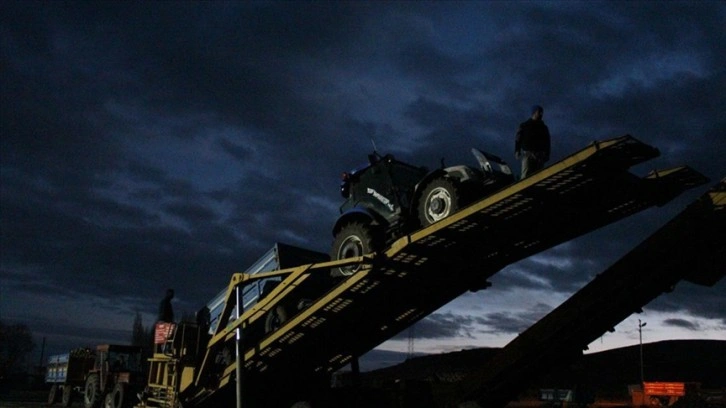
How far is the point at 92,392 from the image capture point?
15.8 meters

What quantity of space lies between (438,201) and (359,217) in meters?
1.62

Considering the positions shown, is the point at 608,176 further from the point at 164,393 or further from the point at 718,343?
the point at 718,343

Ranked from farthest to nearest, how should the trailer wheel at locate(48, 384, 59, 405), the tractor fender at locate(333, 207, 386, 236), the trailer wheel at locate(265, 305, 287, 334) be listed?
the trailer wheel at locate(48, 384, 59, 405) → the trailer wheel at locate(265, 305, 287, 334) → the tractor fender at locate(333, 207, 386, 236)

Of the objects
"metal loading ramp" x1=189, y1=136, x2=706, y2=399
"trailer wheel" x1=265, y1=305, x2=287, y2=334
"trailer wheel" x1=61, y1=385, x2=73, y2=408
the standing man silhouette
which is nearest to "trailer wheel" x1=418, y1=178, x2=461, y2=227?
"metal loading ramp" x1=189, y1=136, x2=706, y2=399

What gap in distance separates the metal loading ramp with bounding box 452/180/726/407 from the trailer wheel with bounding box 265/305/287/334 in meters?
3.10

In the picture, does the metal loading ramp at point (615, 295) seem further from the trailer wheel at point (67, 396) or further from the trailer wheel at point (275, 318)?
the trailer wheel at point (67, 396)

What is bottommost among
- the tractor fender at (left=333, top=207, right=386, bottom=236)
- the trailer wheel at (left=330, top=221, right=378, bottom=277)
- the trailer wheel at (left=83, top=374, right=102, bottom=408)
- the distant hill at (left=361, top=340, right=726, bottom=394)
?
the trailer wheel at (left=83, top=374, right=102, bottom=408)

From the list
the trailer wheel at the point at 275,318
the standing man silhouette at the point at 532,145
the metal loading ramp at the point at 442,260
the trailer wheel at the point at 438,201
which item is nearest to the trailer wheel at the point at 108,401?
the metal loading ramp at the point at 442,260

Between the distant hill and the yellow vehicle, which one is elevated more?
the distant hill

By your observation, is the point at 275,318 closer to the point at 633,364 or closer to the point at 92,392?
the point at 92,392

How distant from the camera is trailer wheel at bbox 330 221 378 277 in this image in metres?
8.52

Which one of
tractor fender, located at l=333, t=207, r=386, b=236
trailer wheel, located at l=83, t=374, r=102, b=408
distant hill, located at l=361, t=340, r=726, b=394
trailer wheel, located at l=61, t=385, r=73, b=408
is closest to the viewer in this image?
tractor fender, located at l=333, t=207, r=386, b=236

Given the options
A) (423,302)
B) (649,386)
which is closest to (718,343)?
(649,386)

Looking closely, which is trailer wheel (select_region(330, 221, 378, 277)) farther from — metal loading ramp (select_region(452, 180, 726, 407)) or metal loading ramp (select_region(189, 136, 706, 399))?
metal loading ramp (select_region(452, 180, 726, 407))
